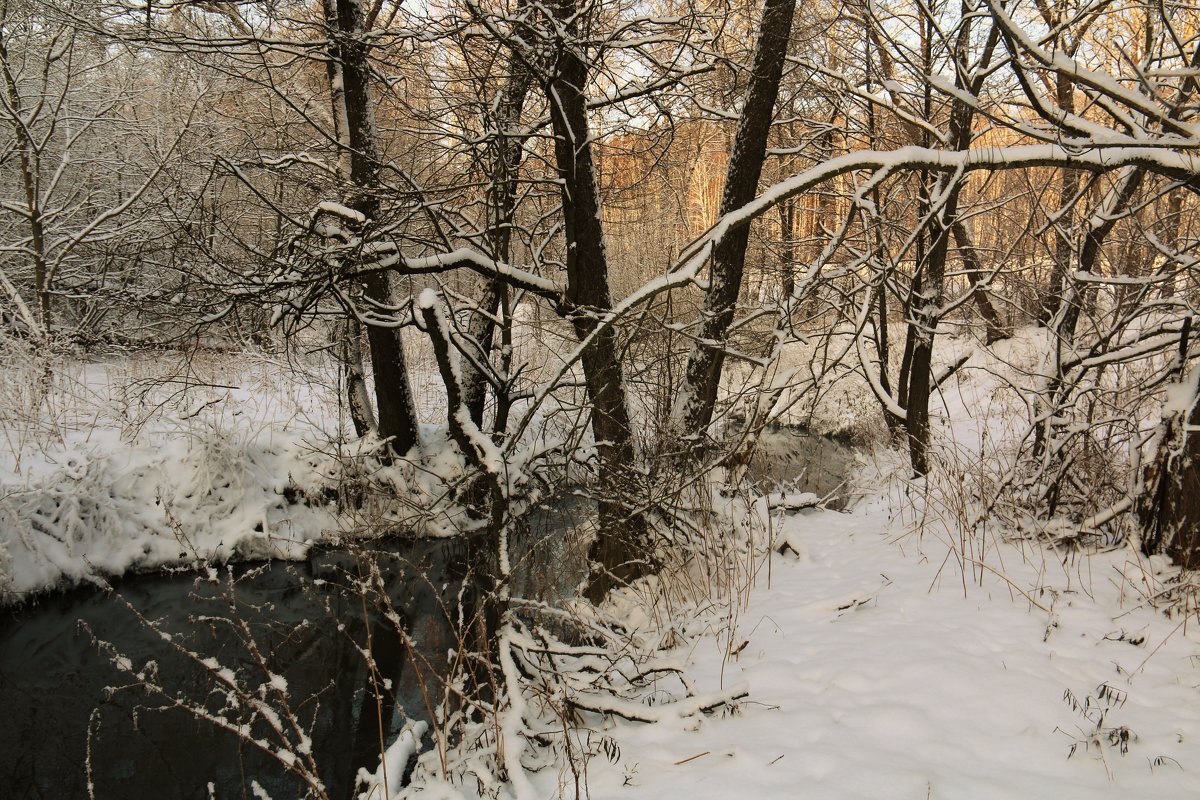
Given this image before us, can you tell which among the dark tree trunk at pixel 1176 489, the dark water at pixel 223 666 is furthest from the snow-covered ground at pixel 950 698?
the dark water at pixel 223 666

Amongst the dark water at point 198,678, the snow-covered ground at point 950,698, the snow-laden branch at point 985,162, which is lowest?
the dark water at point 198,678

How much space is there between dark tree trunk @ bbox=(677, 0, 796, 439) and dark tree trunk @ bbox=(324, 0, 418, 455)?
2970 millimetres

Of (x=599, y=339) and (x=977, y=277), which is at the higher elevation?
(x=977, y=277)

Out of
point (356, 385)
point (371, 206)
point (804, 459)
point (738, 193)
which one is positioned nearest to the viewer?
point (738, 193)

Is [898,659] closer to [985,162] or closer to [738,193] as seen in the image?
[985,162]

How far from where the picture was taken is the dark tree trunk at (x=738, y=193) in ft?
17.9

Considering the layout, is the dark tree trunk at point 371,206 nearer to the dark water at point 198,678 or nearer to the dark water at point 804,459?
the dark water at point 198,678

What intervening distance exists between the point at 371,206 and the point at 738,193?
3.52 m

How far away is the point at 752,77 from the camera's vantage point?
5512 mm

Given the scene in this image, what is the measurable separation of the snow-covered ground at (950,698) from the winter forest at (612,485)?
0.02 m

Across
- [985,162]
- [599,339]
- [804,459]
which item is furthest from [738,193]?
[804,459]

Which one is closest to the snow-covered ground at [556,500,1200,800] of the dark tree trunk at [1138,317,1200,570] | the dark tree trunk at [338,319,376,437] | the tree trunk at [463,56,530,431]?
the dark tree trunk at [1138,317,1200,570]

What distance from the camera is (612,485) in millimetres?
5309

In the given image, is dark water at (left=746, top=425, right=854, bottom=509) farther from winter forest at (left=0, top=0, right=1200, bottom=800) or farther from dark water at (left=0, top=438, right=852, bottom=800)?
dark water at (left=0, top=438, right=852, bottom=800)
